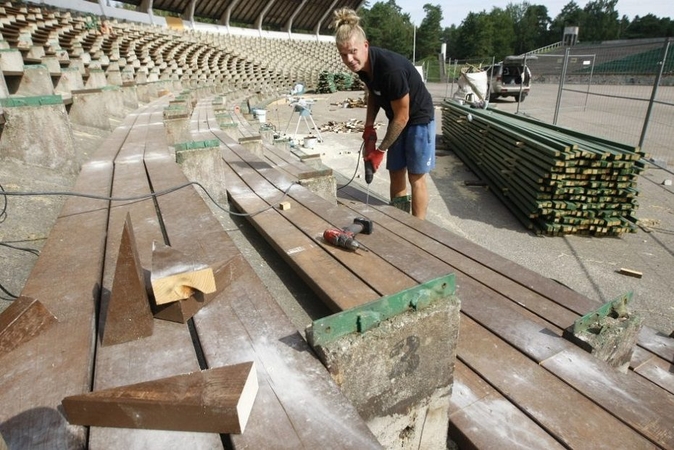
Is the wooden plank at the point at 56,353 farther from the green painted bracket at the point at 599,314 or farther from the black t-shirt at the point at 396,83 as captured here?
the black t-shirt at the point at 396,83

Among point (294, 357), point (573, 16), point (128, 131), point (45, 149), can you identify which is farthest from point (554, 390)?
point (573, 16)

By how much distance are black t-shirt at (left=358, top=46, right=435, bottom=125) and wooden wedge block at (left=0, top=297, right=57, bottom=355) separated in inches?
126

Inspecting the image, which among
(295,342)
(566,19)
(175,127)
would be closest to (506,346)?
(295,342)

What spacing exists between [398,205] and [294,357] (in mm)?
3481

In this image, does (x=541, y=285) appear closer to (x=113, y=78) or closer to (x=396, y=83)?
(x=396, y=83)

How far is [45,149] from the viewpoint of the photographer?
10.8 feet

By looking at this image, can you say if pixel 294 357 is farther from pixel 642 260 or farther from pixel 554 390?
pixel 642 260

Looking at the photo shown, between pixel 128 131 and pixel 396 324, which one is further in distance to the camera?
pixel 128 131

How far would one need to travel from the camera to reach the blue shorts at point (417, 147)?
4141mm

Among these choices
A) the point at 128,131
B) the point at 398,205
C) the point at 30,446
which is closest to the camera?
the point at 30,446

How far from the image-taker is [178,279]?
1.47m

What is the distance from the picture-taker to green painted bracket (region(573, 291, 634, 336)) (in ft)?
7.29

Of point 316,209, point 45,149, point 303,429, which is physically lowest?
point 316,209

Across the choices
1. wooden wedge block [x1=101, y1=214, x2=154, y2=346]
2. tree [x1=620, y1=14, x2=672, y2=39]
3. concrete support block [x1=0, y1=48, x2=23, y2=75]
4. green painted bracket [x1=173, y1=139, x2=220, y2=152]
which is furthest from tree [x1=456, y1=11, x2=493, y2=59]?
wooden wedge block [x1=101, y1=214, x2=154, y2=346]
